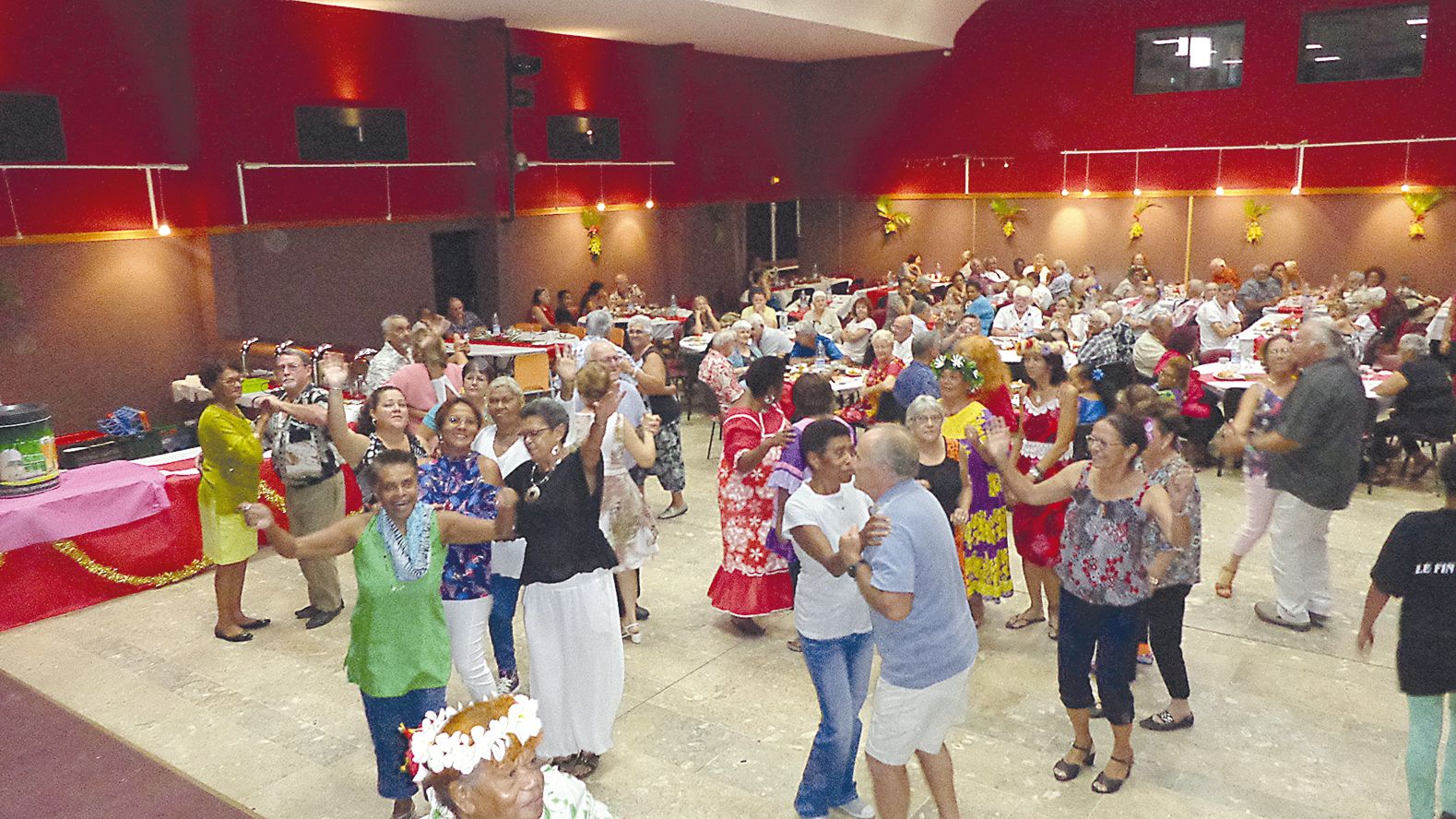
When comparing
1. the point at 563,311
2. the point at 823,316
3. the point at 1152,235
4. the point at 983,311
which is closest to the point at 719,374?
the point at 823,316

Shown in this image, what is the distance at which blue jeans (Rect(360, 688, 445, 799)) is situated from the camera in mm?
3629

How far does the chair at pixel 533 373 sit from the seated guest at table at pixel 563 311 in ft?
11.4

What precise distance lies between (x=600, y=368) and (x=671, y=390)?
7.93 feet

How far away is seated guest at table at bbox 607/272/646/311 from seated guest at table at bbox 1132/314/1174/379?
7559 mm

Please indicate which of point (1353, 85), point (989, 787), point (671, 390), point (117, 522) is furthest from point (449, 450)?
point (1353, 85)

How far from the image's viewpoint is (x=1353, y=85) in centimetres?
1395

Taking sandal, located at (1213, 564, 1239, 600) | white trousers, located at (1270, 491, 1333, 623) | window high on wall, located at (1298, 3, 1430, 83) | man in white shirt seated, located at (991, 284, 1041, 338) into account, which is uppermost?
window high on wall, located at (1298, 3, 1430, 83)

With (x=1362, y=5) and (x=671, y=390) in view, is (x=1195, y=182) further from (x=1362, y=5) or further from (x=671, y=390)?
(x=671, y=390)

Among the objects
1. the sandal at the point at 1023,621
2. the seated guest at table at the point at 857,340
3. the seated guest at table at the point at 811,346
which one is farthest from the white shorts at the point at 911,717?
the seated guest at table at the point at 857,340

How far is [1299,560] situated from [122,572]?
6.87m

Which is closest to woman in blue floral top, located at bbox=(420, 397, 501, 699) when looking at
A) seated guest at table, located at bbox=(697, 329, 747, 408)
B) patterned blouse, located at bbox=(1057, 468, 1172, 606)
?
patterned blouse, located at bbox=(1057, 468, 1172, 606)

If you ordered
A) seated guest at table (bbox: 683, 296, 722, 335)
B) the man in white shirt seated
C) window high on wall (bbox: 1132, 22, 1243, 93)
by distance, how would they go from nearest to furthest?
the man in white shirt seated
seated guest at table (bbox: 683, 296, 722, 335)
window high on wall (bbox: 1132, 22, 1243, 93)

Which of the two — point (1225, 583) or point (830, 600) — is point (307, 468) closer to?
point (830, 600)

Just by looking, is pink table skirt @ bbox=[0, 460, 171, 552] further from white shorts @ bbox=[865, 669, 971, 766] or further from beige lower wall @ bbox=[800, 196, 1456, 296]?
beige lower wall @ bbox=[800, 196, 1456, 296]
